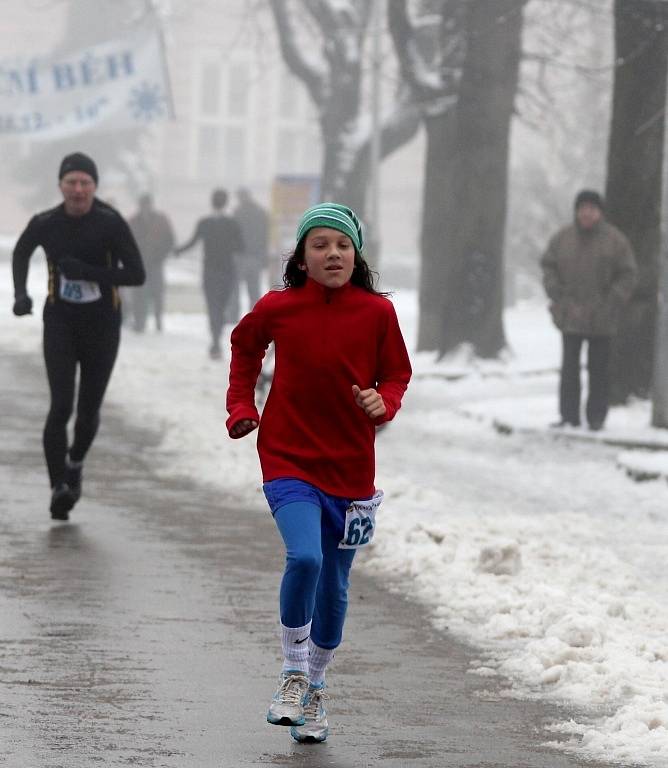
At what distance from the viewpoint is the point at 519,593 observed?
8.23m

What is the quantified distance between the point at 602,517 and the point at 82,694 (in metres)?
5.72

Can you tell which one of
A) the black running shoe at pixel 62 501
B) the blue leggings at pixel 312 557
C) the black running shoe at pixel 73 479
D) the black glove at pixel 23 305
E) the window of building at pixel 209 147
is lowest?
the window of building at pixel 209 147

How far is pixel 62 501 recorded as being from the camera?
10.0 meters

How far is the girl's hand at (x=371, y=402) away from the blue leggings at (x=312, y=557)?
30 centimetres

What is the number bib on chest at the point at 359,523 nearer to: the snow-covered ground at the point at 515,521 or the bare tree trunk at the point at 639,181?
the snow-covered ground at the point at 515,521

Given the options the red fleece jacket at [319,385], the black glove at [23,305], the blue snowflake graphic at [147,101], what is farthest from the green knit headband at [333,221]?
the blue snowflake graphic at [147,101]

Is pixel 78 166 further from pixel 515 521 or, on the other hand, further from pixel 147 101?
pixel 147 101

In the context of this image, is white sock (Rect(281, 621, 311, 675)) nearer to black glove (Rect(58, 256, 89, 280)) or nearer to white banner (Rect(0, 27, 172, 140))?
black glove (Rect(58, 256, 89, 280))

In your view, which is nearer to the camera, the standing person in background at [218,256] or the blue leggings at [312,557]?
the blue leggings at [312,557]

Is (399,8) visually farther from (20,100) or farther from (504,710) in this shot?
(504,710)

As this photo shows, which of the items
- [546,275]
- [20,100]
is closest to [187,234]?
[20,100]

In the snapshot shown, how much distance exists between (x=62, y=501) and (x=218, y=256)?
44.2 feet

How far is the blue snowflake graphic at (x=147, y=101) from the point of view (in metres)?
23.4

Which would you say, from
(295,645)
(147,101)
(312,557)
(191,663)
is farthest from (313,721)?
(147,101)
